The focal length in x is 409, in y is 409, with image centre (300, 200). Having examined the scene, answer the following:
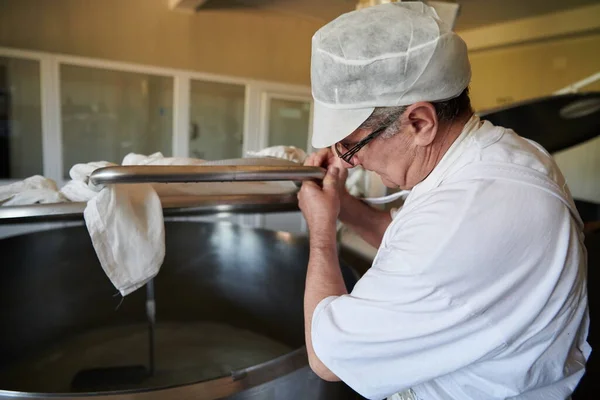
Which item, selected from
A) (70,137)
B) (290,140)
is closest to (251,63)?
(290,140)

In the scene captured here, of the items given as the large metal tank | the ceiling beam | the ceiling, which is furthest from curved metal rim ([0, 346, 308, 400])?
the ceiling

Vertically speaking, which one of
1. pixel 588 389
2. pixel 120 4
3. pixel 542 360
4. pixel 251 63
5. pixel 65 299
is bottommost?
pixel 588 389

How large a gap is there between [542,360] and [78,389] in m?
1.39

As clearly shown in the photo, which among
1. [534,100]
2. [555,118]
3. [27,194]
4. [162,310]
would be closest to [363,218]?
[27,194]

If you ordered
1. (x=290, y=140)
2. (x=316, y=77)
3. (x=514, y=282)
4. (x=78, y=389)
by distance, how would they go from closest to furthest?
1. (x=514, y=282)
2. (x=316, y=77)
3. (x=78, y=389)
4. (x=290, y=140)

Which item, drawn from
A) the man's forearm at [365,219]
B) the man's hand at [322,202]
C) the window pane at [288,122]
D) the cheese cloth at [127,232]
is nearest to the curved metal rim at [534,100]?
the man's forearm at [365,219]

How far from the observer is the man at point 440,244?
22.1 inches

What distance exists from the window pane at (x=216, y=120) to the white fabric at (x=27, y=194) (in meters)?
3.66

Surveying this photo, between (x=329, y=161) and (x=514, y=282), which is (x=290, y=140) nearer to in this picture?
(x=329, y=161)

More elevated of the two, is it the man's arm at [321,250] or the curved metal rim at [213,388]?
the man's arm at [321,250]

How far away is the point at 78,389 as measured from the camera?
1.37 metres

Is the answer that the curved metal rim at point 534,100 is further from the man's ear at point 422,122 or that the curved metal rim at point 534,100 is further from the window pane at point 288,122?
the window pane at point 288,122

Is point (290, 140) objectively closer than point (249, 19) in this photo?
No

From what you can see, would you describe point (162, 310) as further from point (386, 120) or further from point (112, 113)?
point (112, 113)
